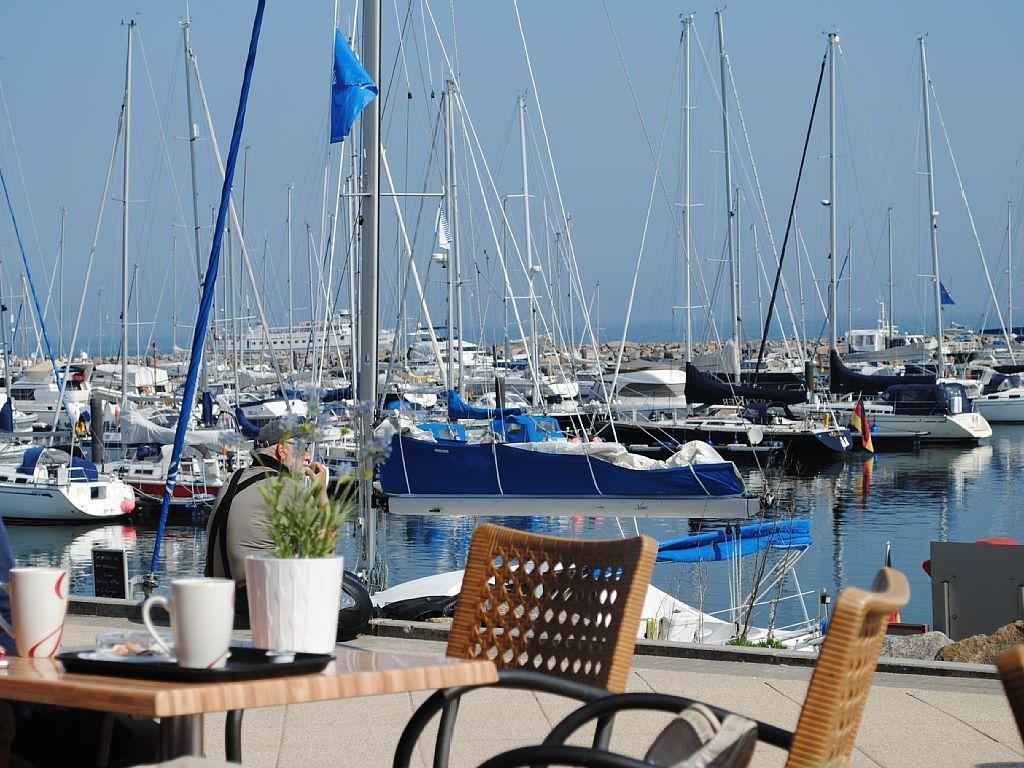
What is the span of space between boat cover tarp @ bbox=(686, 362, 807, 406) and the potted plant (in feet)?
119

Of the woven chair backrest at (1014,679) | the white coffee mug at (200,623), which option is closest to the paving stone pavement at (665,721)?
the white coffee mug at (200,623)

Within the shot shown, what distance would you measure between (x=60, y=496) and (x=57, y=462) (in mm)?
1789

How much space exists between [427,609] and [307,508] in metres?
6.40

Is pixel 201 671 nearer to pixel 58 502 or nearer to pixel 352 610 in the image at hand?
pixel 352 610

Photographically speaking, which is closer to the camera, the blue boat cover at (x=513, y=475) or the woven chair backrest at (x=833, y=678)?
the woven chair backrest at (x=833, y=678)

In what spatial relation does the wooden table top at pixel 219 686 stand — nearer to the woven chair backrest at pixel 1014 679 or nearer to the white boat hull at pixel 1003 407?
the woven chair backrest at pixel 1014 679

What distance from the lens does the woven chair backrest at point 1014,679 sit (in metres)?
1.64

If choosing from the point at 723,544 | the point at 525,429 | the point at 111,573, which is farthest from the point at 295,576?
the point at 525,429

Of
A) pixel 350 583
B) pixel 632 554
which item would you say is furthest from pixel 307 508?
pixel 350 583

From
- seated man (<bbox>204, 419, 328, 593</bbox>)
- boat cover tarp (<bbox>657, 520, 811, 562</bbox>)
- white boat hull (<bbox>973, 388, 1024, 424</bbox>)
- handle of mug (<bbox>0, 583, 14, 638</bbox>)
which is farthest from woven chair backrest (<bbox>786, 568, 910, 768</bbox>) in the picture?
white boat hull (<bbox>973, 388, 1024, 424</bbox>)

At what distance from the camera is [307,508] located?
2.54 meters

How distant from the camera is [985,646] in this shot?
257 inches

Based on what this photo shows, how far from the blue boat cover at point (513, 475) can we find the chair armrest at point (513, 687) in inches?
442

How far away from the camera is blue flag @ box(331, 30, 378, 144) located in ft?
29.5
